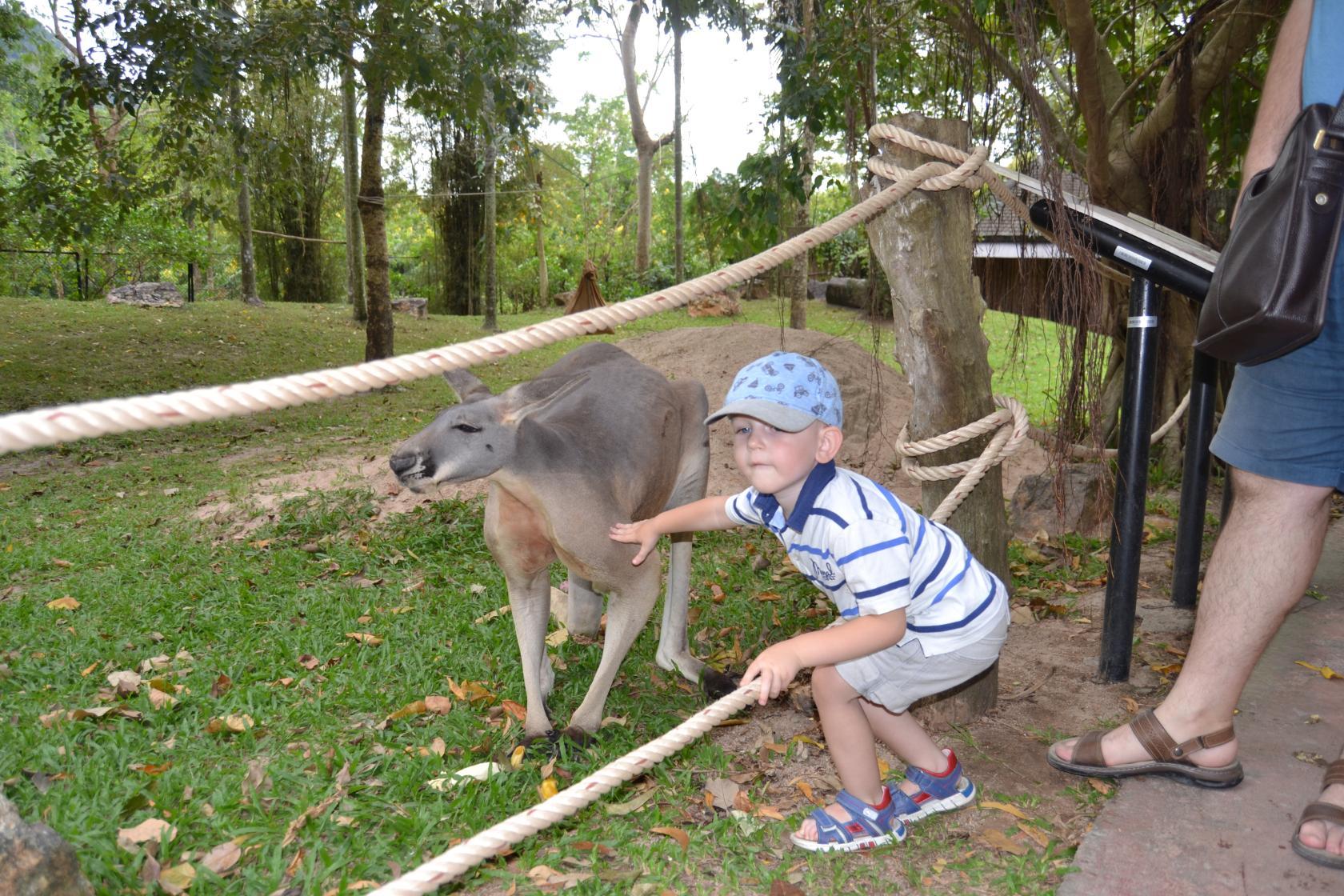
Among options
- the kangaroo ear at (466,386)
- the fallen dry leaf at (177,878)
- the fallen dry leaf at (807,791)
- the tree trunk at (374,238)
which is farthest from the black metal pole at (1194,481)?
the tree trunk at (374,238)

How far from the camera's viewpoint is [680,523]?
3006 mm

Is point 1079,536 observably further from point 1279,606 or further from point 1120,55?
point 1120,55

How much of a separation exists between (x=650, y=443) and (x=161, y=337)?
12893mm

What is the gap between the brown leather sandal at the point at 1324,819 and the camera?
2465 millimetres

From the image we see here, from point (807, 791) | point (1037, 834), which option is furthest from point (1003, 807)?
point (807, 791)

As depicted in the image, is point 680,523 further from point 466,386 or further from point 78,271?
point 78,271

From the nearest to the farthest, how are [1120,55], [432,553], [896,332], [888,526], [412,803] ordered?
[888,526] → [412,803] → [896,332] → [432,553] → [1120,55]

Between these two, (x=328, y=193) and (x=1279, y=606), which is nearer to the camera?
(x=1279, y=606)

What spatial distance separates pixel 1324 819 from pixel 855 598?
134 centimetres

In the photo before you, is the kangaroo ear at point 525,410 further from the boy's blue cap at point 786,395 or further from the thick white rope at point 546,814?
the thick white rope at point 546,814

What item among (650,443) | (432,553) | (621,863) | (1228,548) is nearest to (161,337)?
(432,553)

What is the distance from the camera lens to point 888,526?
2.49 metres

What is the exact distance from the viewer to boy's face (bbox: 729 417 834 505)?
2.51 m

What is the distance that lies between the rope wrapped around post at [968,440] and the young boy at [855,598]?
0.41 m
